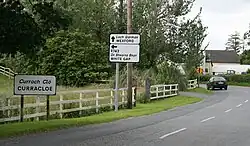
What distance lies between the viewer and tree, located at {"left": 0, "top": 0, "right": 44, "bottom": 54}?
15.5 m

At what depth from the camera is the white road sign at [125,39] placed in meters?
25.5

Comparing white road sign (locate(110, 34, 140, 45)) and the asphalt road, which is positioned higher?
white road sign (locate(110, 34, 140, 45))

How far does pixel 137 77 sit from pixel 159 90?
547 centimetres

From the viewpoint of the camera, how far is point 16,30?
15.8 m

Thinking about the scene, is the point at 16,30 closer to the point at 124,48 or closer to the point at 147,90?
the point at 124,48

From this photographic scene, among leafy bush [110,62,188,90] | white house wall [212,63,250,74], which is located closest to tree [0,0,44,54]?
leafy bush [110,62,188,90]

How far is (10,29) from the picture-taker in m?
15.6

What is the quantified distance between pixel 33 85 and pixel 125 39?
8272 mm

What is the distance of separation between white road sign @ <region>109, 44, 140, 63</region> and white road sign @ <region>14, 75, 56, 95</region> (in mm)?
7258

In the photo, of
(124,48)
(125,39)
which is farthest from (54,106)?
(125,39)

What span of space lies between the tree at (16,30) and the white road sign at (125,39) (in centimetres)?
858

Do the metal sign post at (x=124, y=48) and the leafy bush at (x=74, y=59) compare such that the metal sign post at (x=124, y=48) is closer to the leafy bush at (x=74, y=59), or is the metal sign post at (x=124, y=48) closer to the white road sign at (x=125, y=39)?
the white road sign at (x=125, y=39)

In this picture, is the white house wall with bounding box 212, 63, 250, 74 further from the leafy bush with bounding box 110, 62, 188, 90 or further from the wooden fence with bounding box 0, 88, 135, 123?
the wooden fence with bounding box 0, 88, 135, 123

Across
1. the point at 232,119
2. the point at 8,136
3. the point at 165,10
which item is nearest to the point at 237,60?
the point at 165,10
